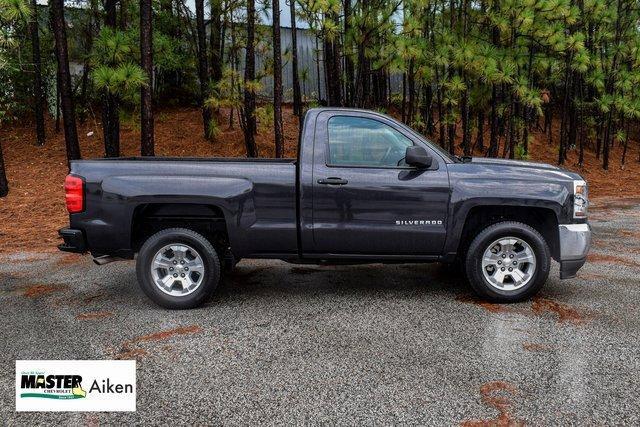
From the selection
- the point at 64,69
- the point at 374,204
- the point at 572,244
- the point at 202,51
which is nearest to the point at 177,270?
the point at 374,204

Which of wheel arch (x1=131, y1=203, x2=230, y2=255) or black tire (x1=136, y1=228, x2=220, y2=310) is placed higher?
wheel arch (x1=131, y1=203, x2=230, y2=255)

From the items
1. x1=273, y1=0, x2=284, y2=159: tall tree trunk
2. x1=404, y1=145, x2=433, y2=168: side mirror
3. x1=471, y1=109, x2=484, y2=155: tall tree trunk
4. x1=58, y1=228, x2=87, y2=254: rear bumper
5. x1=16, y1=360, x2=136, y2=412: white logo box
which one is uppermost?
x1=273, y1=0, x2=284, y2=159: tall tree trunk

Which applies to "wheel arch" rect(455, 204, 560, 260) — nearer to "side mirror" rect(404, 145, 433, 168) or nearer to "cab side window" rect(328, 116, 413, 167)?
"side mirror" rect(404, 145, 433, 168)

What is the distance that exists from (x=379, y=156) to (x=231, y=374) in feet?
8.34

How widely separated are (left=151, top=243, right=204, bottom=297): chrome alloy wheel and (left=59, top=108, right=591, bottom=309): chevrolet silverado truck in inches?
0.4

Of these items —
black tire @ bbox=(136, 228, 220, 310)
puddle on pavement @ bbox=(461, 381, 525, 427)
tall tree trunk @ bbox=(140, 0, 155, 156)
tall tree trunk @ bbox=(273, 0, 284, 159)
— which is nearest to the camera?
puddle on pavement @ bbox=(461, 381, 525, 427)

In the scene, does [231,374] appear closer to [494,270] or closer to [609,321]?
[494,270]

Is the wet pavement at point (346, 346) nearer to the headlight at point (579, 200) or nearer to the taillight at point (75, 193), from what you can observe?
the headlight at point (579, 200)

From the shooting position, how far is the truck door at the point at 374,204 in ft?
15.7

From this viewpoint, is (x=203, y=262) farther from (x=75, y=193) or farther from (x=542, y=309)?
(x=542, y=309)

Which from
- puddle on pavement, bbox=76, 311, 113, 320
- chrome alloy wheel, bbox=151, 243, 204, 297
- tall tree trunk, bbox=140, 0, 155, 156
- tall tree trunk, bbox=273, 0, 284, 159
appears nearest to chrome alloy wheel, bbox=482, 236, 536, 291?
chrome alloy wheel, bbox=151, 243, 204, 297

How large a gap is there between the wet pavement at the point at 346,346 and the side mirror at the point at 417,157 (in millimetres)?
1381

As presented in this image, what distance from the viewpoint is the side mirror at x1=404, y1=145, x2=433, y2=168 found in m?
4.61

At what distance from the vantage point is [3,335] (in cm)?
416
